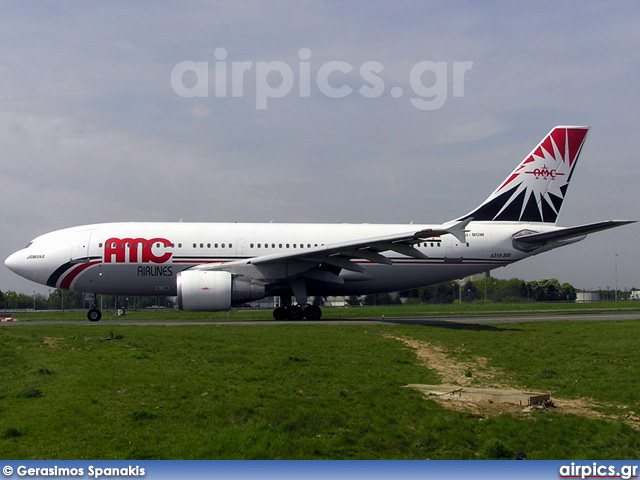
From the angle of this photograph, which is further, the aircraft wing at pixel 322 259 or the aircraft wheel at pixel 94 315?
the aircraft wheel at pixel 94 315

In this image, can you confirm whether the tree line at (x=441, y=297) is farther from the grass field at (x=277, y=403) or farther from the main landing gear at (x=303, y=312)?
the grass field at (x=277, y=403)

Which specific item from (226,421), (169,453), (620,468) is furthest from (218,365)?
(620,468)

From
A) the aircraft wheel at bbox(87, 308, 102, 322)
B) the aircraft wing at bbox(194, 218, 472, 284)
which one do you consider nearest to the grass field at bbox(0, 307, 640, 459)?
→ the aircraft wing at bbox(194, 218, 472, 284)

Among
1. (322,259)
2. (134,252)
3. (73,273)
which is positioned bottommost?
(73,273)

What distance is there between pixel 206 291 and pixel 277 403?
1286 cm

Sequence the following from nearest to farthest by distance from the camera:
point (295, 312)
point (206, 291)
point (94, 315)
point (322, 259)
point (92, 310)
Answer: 1. point (206, 291)
2. point (322, 259)
3. point (295, 312)
4. point (94, 315)
5. point (92, 310)

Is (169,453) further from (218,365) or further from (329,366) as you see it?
(329,366)

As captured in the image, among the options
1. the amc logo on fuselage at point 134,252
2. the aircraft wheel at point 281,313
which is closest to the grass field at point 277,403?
the amc logo on fuselage at point 134,252

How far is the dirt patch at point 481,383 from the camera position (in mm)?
9000

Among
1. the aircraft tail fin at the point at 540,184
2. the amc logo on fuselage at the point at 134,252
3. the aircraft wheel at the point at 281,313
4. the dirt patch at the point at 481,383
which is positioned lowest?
the dirt patch at the point at 481,383

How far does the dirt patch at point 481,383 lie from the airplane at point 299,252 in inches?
248

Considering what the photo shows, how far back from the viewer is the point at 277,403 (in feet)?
29.1

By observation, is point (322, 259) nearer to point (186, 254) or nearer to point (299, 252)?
point (299, 252)

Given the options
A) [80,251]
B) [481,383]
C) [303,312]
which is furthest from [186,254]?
[481,383]
